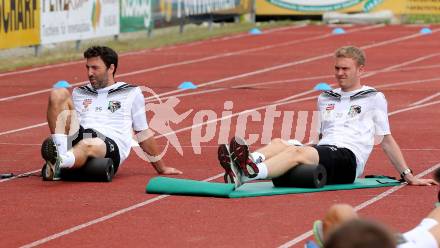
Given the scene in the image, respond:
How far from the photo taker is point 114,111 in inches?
415

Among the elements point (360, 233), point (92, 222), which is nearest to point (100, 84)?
point (92, 222)

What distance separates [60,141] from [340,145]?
2.26 m

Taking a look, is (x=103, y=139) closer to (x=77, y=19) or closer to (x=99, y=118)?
(x=99, y=118)

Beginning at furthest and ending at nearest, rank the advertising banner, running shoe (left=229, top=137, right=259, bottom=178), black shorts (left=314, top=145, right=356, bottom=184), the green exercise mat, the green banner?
the green banner < the advertising banner < black shorts (left=314, top=145, right=356, bottom=184) < the green exercise mat < running shoe (left=229, top=137, right=259, bottom=178)

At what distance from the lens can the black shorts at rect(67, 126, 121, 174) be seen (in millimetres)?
10297

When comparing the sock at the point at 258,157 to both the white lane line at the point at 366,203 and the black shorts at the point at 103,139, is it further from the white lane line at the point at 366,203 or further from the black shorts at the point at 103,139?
the black shorts at the point at 103,139

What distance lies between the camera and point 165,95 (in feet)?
59.5

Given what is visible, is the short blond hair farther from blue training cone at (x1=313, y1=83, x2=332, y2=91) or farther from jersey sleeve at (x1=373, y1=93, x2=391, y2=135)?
blue training cone at (x1=313, y1=83, x2=332, y2=91)

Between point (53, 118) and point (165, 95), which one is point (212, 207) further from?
point (165, 95)

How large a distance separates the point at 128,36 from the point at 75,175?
19.3 meters

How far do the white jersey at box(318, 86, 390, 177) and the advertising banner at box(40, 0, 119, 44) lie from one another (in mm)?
14100

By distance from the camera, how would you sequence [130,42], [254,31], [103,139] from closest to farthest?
[103,139] → [130,42] → [254,31]

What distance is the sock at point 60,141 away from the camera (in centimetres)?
1002

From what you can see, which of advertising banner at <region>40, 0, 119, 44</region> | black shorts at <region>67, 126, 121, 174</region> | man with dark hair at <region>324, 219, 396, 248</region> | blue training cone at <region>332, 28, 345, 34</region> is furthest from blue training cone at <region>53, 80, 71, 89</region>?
man with dark hair at <region>324, 219, 396, 248</region>
